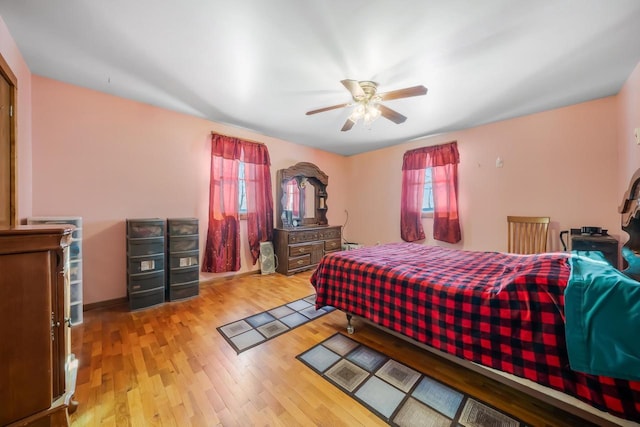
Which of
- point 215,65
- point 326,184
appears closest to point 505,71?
point 215,65

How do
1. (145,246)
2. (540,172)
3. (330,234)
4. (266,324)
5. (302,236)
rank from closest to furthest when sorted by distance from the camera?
(266,324) → (145,246) → (540,172) → (302,236) → (330,234)

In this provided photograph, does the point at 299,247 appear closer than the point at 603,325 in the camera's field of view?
No

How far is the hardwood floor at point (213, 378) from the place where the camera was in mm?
1285

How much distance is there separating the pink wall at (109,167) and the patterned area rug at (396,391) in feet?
8.37

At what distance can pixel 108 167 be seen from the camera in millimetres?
2682

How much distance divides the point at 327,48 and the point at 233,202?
2.56 meters

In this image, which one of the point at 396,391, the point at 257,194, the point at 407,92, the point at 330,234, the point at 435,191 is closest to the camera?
the point at 396,391

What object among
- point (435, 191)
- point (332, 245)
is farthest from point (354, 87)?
point (332, 245)

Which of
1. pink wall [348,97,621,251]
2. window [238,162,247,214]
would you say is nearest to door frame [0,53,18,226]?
window [238,162,247,214]

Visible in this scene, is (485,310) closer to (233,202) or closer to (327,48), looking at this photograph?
(327,48)

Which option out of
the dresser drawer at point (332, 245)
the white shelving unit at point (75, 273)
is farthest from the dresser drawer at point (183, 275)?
the dresser drawer at point (332, 245)

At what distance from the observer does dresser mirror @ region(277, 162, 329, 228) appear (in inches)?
171

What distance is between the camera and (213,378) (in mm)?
1585

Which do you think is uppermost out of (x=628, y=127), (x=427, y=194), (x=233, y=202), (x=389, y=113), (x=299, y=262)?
(x=389, y=113)
